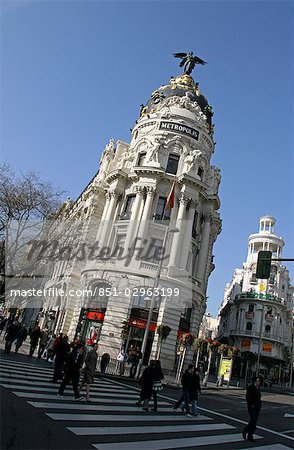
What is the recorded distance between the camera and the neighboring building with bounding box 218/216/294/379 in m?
64.0

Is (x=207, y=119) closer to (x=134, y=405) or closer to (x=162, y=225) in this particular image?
(x=162, y=225)

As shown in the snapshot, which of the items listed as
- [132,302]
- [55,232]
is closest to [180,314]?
[132,302]

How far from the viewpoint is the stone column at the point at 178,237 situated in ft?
115

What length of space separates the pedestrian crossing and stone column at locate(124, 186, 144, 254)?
866 inches

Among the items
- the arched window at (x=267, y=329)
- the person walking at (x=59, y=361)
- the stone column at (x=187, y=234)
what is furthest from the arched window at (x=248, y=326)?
the person walking at (x=59, y=361)

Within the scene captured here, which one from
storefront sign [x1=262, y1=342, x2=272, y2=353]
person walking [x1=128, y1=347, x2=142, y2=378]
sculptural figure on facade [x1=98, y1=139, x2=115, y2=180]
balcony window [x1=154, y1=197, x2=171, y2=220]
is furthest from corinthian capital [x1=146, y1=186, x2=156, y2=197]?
storefront sign [x1=262, y1=342, x2=272, y2=353]

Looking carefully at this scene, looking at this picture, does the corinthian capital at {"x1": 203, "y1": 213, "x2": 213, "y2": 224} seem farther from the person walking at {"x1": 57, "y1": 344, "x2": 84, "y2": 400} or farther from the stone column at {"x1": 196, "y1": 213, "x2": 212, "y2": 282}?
the person walking at {"x1": 57, "y1": 344, "x2": 84, "y2": 400}

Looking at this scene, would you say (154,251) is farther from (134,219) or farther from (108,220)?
(108,220)

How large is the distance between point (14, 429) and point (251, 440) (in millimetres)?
6758

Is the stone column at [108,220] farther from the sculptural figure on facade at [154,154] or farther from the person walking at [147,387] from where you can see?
the person walking at [147,387]

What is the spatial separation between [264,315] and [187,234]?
120 feet

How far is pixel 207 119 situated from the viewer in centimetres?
4591

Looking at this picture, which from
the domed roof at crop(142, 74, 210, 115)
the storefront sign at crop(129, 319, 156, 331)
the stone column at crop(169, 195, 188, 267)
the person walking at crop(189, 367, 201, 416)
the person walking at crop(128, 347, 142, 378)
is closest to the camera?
the person walking at crop(189, 367, 201, 416)

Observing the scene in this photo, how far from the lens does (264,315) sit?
216 feet
